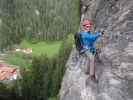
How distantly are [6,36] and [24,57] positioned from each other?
755cm

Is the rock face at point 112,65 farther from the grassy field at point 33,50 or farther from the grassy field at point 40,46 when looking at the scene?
the grassy field at point 40,46

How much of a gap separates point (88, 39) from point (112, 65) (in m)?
1.36

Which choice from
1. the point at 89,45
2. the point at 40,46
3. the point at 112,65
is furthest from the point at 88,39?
the point at 40,46

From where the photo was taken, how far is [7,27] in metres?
68.2

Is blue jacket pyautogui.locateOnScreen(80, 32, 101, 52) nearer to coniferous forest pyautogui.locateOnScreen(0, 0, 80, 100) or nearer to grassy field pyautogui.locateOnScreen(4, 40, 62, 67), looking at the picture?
coniferous forest pyautogui.locateOnScreen(0, 0, 80, 100)

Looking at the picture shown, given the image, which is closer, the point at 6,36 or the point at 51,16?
the point at 6,36

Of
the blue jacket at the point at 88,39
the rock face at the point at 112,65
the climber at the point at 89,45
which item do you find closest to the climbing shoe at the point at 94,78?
the climber at the point at 89,45

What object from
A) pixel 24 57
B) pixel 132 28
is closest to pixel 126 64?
pixel 132 28

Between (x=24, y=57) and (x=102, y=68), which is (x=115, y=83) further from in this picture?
(x=24, y=57)

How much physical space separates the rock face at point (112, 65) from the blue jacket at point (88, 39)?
2.75ft

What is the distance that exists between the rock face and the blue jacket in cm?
84

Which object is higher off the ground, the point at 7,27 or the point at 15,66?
the point at 7,27

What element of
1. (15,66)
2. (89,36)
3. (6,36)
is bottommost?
(15,66)

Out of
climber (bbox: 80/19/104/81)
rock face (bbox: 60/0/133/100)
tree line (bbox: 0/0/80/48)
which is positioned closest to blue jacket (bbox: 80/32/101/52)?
climber (bbox: 80/19/104/81)
